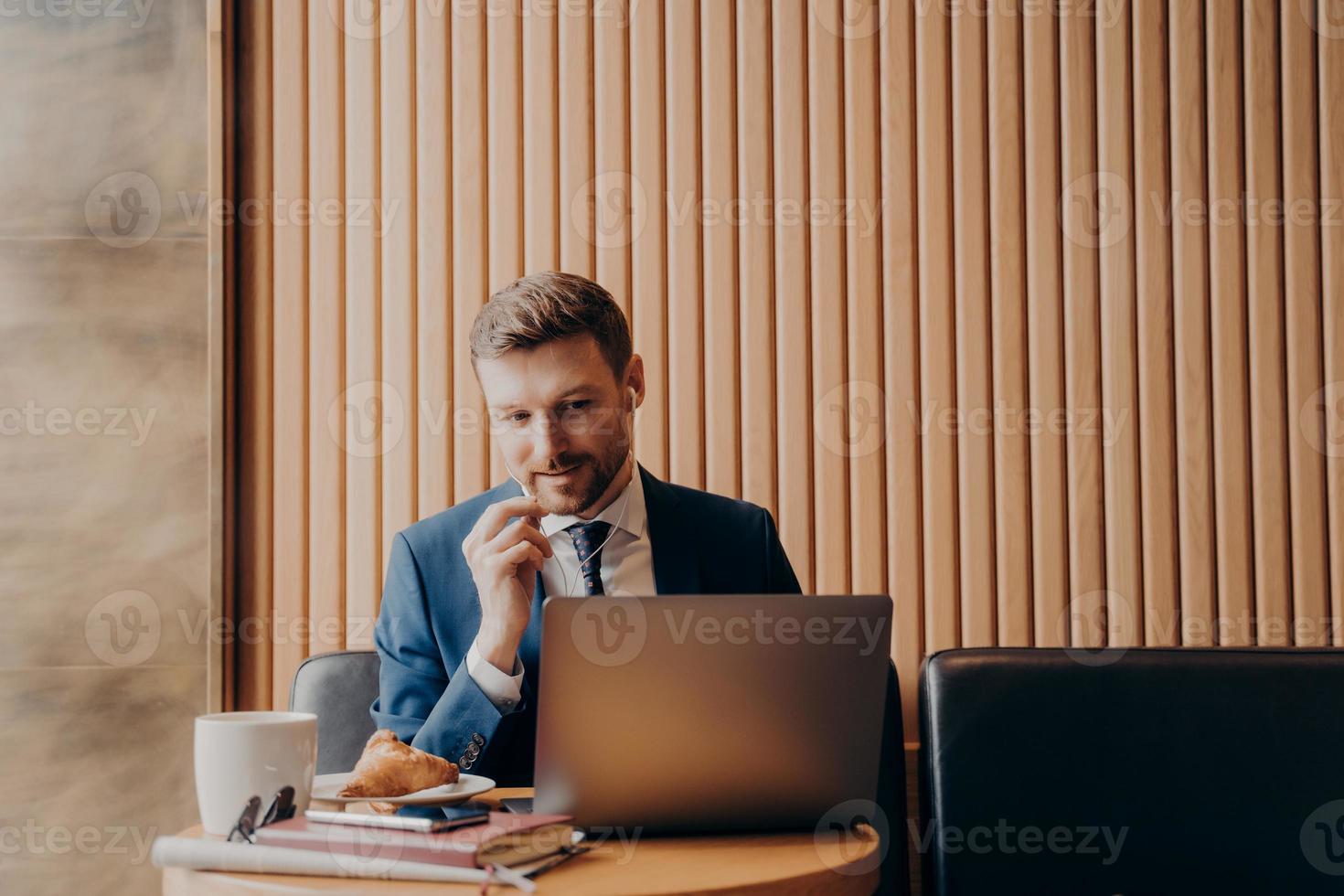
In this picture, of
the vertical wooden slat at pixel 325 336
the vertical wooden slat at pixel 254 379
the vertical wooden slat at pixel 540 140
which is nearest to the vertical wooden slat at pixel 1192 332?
the vertical wooden slat at pixel 540 140

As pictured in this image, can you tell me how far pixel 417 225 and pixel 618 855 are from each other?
1.61 meters

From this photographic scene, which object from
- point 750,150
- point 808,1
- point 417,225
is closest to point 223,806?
point 417,225

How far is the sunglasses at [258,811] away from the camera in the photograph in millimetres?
1098

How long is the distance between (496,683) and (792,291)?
1158mm

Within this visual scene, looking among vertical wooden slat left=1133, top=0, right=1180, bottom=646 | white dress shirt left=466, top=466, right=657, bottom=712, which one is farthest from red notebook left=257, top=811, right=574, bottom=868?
vertical wooden slat left=1133, top=0, right=1180, bottom=646

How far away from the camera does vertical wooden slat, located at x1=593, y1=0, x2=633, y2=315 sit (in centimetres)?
235

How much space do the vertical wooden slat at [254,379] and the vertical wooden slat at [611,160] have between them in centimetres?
65

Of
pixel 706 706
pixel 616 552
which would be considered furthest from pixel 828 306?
pixel 706 706

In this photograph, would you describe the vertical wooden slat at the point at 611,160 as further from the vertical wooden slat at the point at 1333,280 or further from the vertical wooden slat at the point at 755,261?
the vertical wooden slat at the point at 1333,280

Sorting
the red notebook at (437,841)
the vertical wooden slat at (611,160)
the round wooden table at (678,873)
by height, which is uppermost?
the vertical wooden slat at (611,160)

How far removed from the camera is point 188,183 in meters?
2.35

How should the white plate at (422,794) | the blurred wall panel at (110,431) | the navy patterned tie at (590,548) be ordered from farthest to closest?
Answer: 1. the blurred wall panel at (110,431)
2. the navy patterned tie at (590,548)
3. the white plate at (422,794)

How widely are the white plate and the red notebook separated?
5.8 inches

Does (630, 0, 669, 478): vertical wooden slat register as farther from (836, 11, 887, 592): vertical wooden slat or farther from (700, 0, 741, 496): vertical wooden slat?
(836, 11, 887, 592): vertical wooden slat
